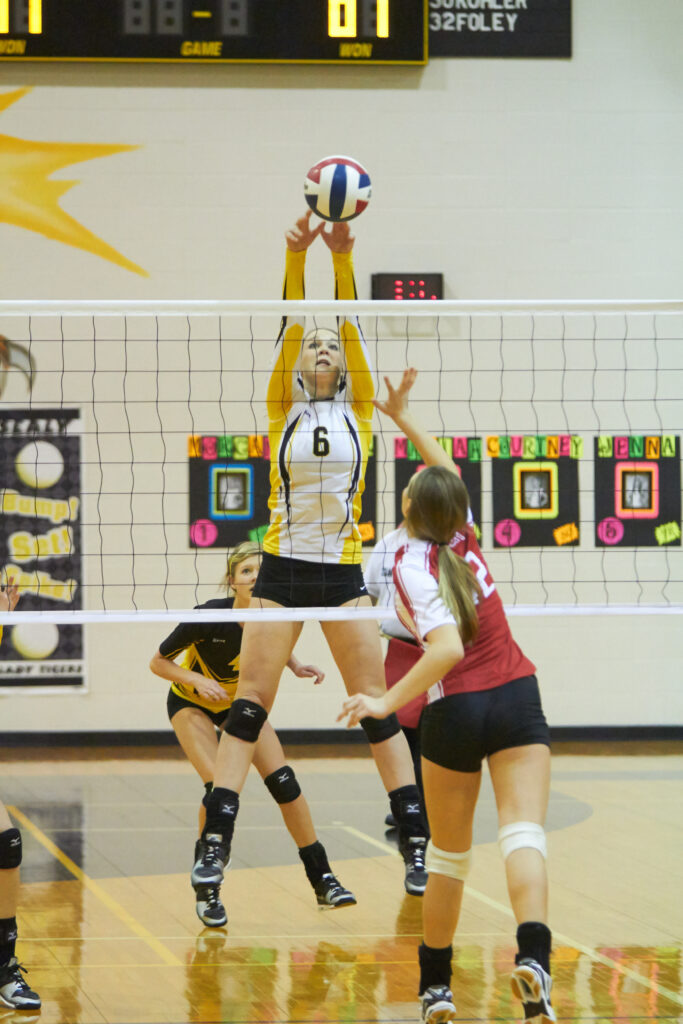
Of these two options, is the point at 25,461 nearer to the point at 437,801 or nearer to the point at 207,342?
the point at 207,342

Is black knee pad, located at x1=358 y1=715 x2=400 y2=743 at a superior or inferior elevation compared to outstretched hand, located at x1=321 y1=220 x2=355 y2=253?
inferior

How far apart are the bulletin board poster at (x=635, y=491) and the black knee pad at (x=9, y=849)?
564 centimetres

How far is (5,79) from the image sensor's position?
26.6 feet

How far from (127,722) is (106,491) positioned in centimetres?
161

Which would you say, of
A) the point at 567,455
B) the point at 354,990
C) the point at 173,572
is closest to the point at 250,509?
the point at 173,572

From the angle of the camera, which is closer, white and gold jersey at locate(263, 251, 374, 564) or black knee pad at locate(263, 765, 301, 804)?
white and gold jersey at locate(263, 251, 374, 564)

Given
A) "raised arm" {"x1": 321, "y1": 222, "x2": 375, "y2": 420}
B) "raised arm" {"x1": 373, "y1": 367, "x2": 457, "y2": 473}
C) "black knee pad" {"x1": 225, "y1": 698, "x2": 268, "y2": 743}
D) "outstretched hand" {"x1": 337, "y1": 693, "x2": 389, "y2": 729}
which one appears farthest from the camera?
"raised arm" {"x1": 321, "y1": 222, "x2": 375, "y2": 420}

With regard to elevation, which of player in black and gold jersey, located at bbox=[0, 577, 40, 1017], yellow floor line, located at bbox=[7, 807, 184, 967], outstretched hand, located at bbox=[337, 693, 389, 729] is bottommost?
yellow floor line, located at bbox=[7, 807, 184, 967]

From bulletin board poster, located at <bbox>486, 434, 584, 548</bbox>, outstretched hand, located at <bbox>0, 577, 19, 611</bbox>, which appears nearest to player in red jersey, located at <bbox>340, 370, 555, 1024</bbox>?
outstretched hand, located at <bbox>0, 577, 19, 611</bbox>

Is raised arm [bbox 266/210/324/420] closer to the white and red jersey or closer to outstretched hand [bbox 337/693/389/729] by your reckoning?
the white and red jersey

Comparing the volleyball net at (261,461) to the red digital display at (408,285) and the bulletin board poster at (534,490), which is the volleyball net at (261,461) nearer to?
the bulletin board poster at (534,490)

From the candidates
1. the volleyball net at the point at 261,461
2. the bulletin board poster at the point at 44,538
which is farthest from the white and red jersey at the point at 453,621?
the bulletin board poster at the point at 44,538

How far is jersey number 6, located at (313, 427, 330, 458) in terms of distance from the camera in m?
4.24

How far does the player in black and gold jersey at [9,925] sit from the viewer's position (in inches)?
131
